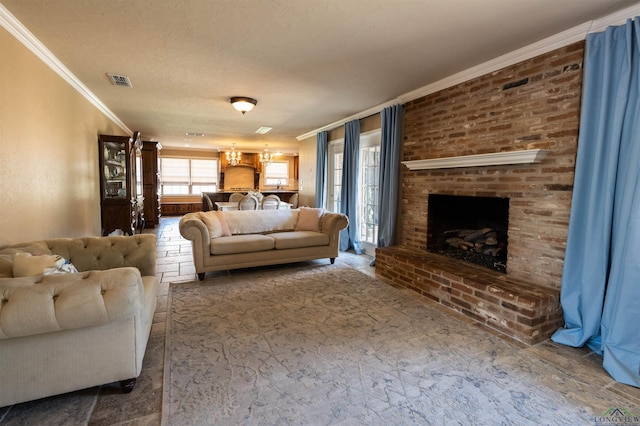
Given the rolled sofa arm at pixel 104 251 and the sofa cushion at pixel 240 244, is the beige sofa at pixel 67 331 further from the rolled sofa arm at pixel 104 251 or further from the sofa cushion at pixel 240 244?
the sofa cushion at pixel 240 244

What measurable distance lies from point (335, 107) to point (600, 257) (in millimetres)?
3839

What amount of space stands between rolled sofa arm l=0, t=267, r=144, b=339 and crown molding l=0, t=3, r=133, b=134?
2105mm

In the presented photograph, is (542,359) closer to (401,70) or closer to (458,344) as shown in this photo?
(458,344)

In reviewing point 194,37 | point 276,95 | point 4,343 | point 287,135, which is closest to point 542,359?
point 4,343

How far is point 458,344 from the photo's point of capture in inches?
97.0

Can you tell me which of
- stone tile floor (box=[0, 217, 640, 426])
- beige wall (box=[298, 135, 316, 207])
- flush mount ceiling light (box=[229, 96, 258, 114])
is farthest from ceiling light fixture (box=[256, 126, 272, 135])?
stone tile floor (box=[0, 217, 640, 426])

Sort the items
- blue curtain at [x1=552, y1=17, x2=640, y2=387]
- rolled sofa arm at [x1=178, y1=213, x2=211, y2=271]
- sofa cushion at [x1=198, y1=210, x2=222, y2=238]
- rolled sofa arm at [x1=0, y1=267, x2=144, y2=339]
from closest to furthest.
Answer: rolled sofa arm at [x1=0, y1=267, x2=144, y2=339]
blue curtain at [x1=552, y1=17, x2=640, y2=387]
rolled sofa arm at [x1=178, y1=213, x2=211, y2=271]
sofa cushion at [x1=198, y1=210, x2=222, y2=238]

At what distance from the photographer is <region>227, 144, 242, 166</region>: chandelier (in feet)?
35.0

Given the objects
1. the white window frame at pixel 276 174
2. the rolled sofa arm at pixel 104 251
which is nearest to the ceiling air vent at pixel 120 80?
the rolled sofa arm at pixel 104 251

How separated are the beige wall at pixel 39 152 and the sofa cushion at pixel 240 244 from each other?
65.4 inches

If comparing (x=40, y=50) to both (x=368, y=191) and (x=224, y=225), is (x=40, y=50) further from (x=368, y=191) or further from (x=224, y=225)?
(x=368, y=191)

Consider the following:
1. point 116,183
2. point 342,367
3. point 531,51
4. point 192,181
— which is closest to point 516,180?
point 531,51

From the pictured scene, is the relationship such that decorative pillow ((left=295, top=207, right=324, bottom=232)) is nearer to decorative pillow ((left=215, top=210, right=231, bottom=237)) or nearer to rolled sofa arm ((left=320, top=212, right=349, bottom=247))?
rolled sofa arm ((left=320, top=212, right=349, bottom=247))

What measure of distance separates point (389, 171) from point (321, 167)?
7.97ft
